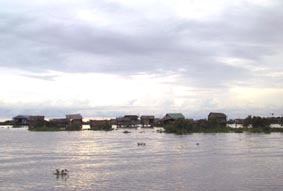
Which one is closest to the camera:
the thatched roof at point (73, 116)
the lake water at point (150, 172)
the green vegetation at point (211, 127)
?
the lake water at point (150, 172)

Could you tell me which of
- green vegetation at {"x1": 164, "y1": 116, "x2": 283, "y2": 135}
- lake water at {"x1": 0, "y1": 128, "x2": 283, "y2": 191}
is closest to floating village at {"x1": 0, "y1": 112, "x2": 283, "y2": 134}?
green vegetation at {"x1": 164, "y1": 116, "x2": 283, "y2": 135}

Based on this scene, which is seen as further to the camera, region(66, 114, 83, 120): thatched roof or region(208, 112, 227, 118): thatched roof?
region(66, 114, 83, 120): thatched roof

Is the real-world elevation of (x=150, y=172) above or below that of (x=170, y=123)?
below

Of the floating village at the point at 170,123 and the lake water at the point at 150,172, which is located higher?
the floating village at the point at 170,123

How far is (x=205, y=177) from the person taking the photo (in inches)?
1489

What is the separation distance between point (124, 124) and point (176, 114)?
150ft

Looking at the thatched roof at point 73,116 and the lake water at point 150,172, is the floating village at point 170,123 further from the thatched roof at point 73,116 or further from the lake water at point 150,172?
the lake water at point 150,172

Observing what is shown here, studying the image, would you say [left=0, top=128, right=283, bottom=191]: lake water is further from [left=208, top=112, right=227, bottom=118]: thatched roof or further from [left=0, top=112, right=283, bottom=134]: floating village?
[left=208, top=112, right=227, bottom=118]: thatched roof

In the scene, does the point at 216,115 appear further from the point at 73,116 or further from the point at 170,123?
the point at 73,116

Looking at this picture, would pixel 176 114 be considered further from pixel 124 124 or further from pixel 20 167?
pixel 20 167

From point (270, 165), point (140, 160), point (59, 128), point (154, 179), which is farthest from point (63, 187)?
point (59, 128)

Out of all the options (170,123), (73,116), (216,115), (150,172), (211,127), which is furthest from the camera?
(73,116)

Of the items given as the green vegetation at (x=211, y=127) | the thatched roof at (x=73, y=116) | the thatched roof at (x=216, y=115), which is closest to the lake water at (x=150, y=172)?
the green vegetation at (x=211, y=127)

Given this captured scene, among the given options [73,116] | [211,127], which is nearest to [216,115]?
[211,127]
